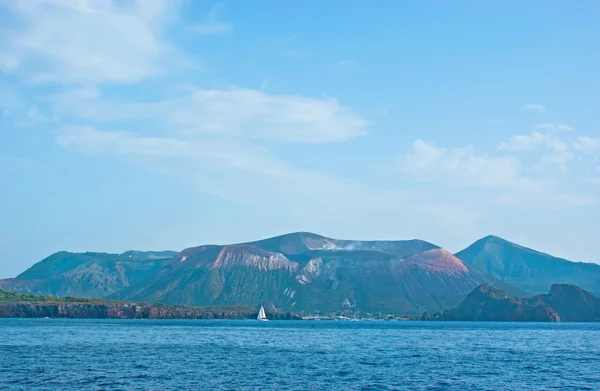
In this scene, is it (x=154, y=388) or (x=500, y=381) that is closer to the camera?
(x=154, y=388)

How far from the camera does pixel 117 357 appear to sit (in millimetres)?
105312

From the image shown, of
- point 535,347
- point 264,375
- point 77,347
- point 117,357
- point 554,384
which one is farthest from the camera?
point 535,347

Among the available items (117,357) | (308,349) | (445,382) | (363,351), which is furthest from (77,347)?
(445,382)

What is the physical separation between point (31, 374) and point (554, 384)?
59.6 m

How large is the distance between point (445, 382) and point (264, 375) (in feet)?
69.8

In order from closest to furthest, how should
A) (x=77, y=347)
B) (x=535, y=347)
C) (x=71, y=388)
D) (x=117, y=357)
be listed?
(x=71, y=388) → (x=117, y=357) → (x=77, y=347) → (x=535, y=347)

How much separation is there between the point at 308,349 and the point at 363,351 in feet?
36.1

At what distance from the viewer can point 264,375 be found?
3356 inches

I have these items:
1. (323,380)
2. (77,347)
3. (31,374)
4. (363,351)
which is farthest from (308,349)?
(31,374)

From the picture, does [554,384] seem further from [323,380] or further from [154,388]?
[154,388]

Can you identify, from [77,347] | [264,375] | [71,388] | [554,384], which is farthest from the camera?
[77,347]

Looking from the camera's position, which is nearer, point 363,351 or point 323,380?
point 323,380

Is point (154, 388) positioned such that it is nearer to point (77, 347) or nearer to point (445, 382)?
Answer: point (445, 382)

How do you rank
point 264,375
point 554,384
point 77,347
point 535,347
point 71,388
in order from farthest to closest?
point 535,347 < point 77,347 < point 264,375 < point 554,384 < point 71,388
